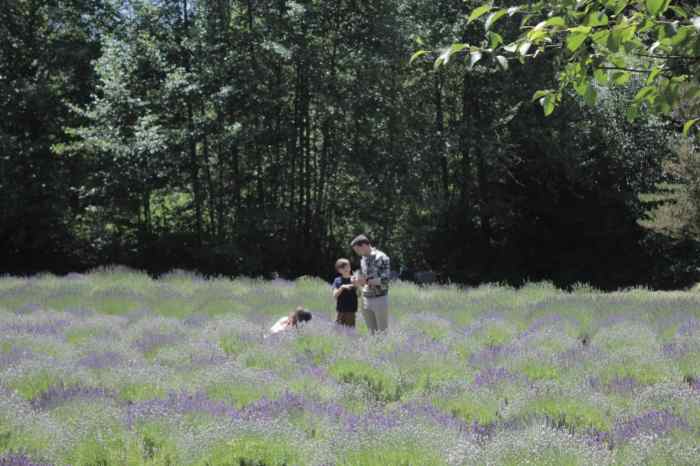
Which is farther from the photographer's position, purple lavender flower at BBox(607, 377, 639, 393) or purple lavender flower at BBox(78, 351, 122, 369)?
purple lavender flower at BBox(78, 351, 122, 369)

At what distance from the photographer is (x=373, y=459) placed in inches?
177

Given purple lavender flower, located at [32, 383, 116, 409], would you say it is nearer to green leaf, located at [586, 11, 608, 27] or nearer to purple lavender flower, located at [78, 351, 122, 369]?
Result: purple lavender flower, located at [78, 351, 122, 369]

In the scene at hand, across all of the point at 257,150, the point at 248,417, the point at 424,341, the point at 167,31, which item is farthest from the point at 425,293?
the point at 167,31

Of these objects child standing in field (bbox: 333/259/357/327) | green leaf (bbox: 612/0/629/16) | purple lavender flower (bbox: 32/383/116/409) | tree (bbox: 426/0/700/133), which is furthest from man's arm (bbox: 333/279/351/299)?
green leaf (bbox: 612/0/629/16)

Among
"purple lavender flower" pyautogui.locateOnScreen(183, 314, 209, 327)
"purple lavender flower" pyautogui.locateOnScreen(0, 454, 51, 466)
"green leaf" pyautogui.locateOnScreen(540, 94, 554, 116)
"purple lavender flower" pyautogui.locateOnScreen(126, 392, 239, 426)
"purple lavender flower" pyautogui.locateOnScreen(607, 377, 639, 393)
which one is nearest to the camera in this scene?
"green leaf" pyautogui.locateOnScreen(540, 94, 554, 116)

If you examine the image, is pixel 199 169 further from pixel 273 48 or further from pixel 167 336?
pixel 167 336

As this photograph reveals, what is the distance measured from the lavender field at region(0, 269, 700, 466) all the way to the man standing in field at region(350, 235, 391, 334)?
52 cm

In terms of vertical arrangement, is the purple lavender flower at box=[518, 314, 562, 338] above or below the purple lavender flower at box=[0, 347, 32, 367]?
below

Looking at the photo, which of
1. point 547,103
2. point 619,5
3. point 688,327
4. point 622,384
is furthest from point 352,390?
point 688,327

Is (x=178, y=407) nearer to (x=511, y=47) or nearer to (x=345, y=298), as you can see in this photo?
(x=511, y=47)

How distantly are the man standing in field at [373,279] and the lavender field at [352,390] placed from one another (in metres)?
0.52

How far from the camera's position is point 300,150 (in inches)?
985

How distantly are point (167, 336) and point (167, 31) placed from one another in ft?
57.4

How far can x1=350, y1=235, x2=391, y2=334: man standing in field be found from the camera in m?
9.12
